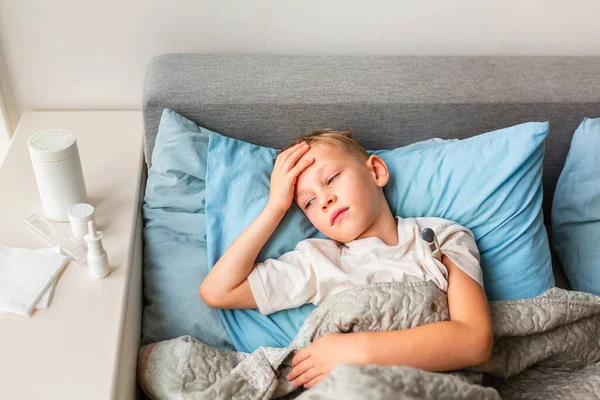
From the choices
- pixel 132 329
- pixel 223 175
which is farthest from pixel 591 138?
pixel 132 329

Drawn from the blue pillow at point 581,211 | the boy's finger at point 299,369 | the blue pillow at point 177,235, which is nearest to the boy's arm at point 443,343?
the boy's finger at point 299,369

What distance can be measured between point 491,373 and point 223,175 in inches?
27.8

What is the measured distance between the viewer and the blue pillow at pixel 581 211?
1.42 m

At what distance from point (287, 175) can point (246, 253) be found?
0.19 meters

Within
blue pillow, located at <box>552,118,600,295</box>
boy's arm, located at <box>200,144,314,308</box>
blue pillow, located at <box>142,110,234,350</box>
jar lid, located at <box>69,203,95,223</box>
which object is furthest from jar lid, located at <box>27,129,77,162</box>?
blue pillow, located at <box>552,118,600,295</box>

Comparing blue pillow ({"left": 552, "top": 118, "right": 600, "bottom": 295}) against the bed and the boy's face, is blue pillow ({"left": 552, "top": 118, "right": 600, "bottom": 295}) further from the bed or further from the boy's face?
the boy's face

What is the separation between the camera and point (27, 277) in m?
1.06

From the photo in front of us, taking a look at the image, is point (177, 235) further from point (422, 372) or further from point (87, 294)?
point (422, 372)

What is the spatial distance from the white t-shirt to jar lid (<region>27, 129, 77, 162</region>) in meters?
0.44

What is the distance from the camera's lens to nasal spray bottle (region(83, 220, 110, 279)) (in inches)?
41.1

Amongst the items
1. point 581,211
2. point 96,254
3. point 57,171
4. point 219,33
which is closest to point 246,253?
point 96,254

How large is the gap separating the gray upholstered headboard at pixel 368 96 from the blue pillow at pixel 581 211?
7cm

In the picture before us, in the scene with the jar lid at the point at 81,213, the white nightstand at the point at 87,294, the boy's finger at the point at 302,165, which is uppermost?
the boy's finger at the point at 302,165

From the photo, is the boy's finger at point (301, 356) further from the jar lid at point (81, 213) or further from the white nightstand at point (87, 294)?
the jar lid at point (81, 213)
